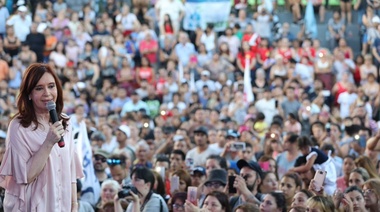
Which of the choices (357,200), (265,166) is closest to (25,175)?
(357,200)

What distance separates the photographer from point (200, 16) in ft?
97.5

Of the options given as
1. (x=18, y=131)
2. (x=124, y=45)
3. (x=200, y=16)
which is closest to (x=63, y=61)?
(x=124, y=45)

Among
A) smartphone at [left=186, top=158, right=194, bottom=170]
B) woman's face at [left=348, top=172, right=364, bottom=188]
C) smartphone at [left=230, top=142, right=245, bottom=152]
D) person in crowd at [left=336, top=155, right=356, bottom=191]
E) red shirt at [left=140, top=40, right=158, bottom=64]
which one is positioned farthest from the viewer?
red shirt at [left=140, top=40, right=158, bottom=64]

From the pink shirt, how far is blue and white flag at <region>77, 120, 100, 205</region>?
5.13m

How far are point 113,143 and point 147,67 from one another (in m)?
7.95

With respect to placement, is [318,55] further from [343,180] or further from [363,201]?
[363,201]

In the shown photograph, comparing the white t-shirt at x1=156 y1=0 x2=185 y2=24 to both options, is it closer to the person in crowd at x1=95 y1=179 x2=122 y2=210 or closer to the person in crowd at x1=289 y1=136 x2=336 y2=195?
the person in crowd at x1=289 y1=136 x2=336 y2=195

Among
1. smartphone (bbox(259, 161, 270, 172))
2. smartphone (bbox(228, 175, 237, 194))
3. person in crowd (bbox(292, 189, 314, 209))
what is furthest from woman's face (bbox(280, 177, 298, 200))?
smartphone (bbox(259, 161, 270, 172))

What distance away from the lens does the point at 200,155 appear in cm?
1662

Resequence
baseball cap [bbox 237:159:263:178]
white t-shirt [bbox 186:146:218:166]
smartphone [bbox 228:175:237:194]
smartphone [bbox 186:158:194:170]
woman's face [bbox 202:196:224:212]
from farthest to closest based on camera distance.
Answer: white t-shirt [bbox 186:146:218:166], smartphone [bbox 186:158:194:170], baseball cap [bbox 237:159:263:178], smartphone [bbox 228:175:237:194], woman's face [bbox 202:196:224:212]

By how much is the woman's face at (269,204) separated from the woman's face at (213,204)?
387 mm

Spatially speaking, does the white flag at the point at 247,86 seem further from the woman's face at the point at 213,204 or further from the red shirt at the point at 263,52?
the woman's face at the point at 213,204

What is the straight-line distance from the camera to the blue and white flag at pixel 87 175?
1395cm

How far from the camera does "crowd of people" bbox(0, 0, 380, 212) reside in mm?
12883
